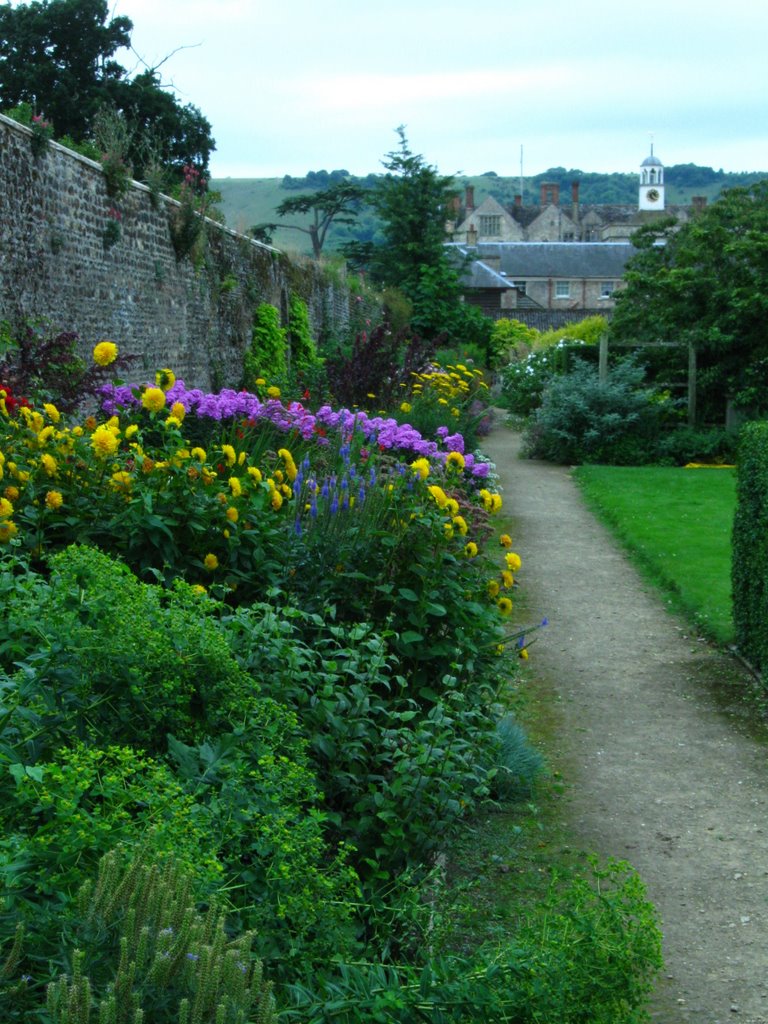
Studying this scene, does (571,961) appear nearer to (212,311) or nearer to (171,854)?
(171,854)

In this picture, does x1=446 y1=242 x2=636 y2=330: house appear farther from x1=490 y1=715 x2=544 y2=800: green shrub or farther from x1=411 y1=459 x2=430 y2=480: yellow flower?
x1=490 y1=715 x2=544 y2=800: green shrub

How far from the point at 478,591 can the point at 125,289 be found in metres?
8.33

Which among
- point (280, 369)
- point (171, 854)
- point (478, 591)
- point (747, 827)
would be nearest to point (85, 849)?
point (171, 854)

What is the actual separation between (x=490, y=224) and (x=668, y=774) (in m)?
97.0

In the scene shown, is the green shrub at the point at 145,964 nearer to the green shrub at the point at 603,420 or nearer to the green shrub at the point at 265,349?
the green shrub at the point at 265,349

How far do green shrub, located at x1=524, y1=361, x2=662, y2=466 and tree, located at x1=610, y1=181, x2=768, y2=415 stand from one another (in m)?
0.98

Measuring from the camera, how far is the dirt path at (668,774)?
3902 mm

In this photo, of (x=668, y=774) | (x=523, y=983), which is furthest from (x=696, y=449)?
(x=523, y=983)

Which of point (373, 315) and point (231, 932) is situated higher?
point (373, 315)

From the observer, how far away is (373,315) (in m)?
28.4

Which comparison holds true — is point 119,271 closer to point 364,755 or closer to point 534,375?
point 364,755

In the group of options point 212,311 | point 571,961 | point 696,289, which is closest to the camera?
point 571,961

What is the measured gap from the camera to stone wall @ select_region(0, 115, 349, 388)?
9680 mm

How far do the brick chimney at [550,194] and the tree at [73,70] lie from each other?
6680 cm
